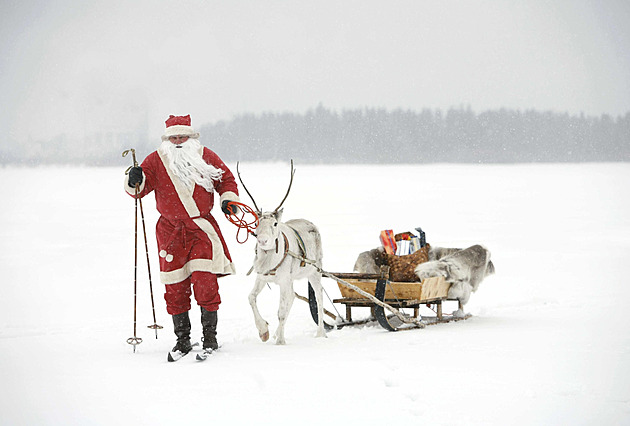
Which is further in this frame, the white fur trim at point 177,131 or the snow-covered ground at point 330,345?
the white fur trim at point 177,131

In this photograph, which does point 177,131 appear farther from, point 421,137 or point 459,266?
point 421,137

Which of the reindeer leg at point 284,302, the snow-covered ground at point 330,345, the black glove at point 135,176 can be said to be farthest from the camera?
the reindeer leg at point 284,302

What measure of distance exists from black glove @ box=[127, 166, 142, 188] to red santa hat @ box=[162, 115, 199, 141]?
0.48 metres

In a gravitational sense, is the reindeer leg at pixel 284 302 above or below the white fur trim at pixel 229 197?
below

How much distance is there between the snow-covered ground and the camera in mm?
4168

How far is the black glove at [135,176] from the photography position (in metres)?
5.80

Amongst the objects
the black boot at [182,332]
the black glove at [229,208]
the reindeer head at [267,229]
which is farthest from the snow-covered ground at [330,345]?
the black glove at [229,208]

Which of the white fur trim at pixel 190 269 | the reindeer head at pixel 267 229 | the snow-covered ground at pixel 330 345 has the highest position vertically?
the reindeer head at pixel 267 229

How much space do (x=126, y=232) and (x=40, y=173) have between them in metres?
13.6

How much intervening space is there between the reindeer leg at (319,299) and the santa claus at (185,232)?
4.09 ft

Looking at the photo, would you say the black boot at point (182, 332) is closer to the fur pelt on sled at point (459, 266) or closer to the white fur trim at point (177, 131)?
the white fur trim at point (177, 131)

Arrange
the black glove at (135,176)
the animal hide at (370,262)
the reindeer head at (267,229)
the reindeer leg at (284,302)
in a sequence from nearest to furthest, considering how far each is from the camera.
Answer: the black glove at (135,176), the reindeer head at (267,229), the reindeer leg at (284,302), the animal hide at (370,262)

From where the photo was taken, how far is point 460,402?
4.26m

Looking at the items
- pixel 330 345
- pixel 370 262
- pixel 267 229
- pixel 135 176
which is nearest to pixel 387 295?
pixel 370 262
